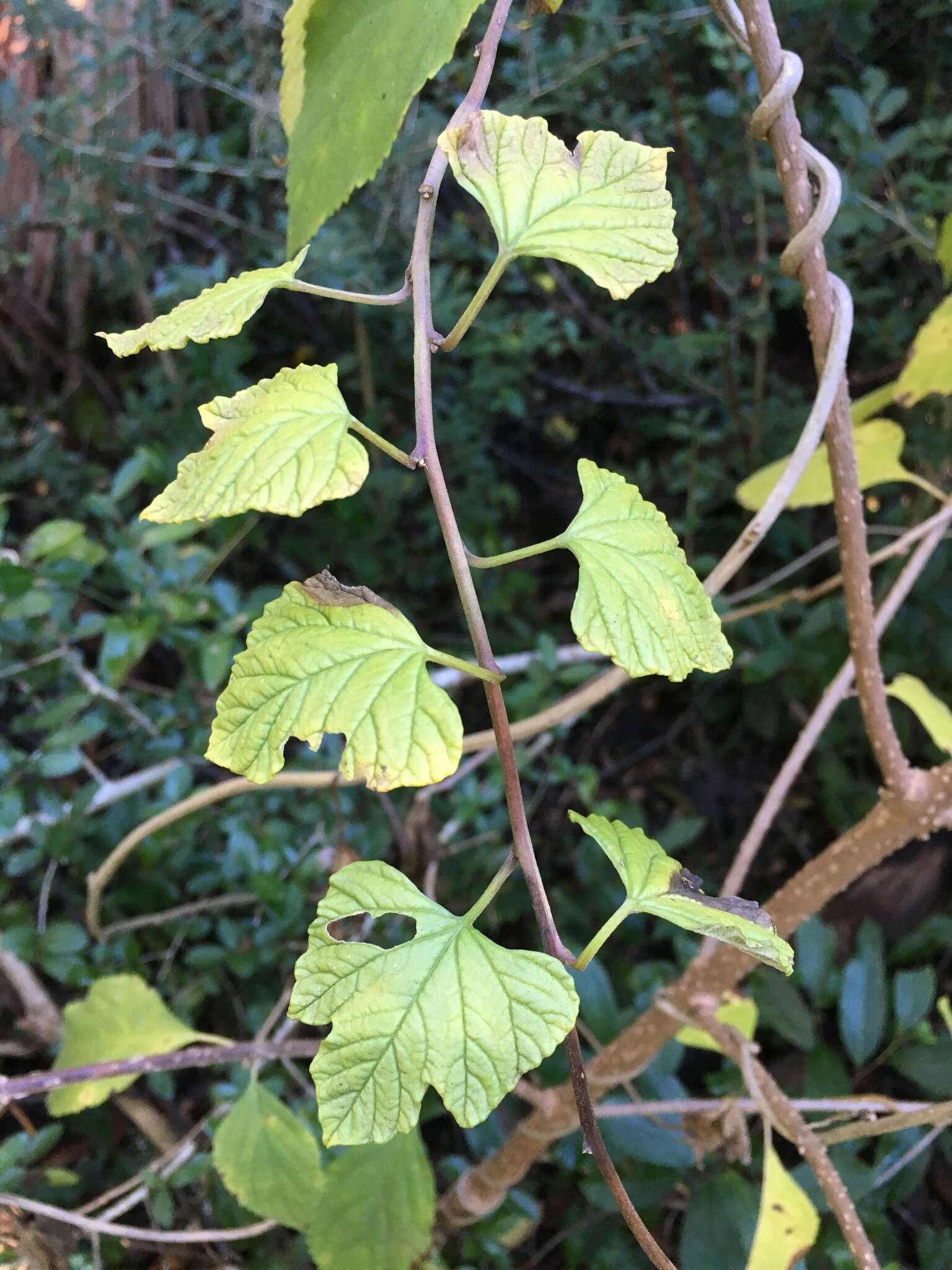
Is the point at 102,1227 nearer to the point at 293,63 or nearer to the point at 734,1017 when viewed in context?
the point at 734,1017

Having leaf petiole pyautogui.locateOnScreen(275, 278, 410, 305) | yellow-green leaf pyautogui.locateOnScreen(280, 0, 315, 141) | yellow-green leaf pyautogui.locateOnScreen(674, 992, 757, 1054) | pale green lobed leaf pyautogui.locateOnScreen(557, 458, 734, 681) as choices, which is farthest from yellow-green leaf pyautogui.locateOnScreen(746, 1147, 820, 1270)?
yellow-green leaf pyautogui.locateOnScreen(280, 0, 315, 141)

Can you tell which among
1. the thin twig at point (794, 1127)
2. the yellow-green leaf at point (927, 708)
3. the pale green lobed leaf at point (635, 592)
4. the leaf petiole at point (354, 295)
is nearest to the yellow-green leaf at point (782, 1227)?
the thin twig at point (794, 1127)

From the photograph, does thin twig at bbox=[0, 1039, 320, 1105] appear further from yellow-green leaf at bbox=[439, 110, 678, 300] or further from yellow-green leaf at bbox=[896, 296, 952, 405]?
yellow-green leaf at bbox=[896, 296, 952, 405]

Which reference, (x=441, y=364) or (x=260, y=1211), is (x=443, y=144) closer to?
(x=260, y=1211)

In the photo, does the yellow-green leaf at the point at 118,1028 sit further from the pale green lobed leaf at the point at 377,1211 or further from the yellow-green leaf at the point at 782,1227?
the yellow-green leaf at the point at 782,1227

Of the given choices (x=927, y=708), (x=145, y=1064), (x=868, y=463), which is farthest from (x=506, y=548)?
(x=145, y=1064)

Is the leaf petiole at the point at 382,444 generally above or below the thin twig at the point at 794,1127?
above

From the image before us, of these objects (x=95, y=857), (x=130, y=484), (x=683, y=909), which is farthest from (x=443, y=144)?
(x=95, y=857)
